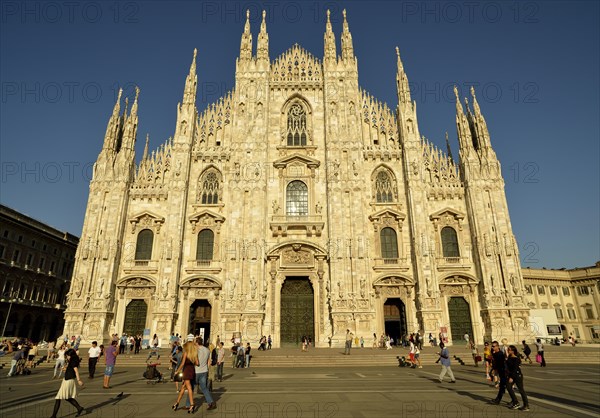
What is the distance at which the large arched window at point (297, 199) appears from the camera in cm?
3031

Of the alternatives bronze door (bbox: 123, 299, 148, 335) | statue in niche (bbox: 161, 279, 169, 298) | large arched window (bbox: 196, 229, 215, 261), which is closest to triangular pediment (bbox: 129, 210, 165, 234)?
large arched window (bbox: 196, 229, 215, 261)

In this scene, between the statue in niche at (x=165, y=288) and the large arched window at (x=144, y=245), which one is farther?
the large arched window at (x=144, y=245)

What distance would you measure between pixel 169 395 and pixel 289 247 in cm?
1862

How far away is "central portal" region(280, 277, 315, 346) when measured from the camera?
27.4 m

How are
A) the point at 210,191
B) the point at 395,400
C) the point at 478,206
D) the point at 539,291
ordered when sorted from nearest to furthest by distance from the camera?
the point at 395,400
the point at 478,206
the point at 210,191
the point at 539,291

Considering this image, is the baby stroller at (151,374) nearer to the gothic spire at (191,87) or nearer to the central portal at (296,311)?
the central portal at (296,311)

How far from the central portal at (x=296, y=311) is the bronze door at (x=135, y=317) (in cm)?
1049

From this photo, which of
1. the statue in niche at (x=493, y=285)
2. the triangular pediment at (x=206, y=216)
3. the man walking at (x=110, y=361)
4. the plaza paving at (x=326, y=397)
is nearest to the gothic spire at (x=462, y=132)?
the statue in niche at (x=493, y=285)

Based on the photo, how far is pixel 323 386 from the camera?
11875mm

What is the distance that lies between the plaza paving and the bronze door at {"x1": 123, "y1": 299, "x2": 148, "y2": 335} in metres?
11.7

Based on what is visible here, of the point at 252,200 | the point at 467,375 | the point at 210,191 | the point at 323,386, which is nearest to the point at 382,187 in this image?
the point at 252,200

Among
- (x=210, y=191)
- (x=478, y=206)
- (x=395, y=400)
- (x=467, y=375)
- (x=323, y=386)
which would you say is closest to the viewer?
(x=395, y=400)

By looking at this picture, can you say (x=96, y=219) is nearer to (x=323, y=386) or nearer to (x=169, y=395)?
(x=169, y=395)

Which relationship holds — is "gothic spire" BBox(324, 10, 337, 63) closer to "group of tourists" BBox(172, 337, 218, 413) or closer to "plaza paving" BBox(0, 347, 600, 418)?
"plaza paving" BBox(0, 347, 600, 418)
